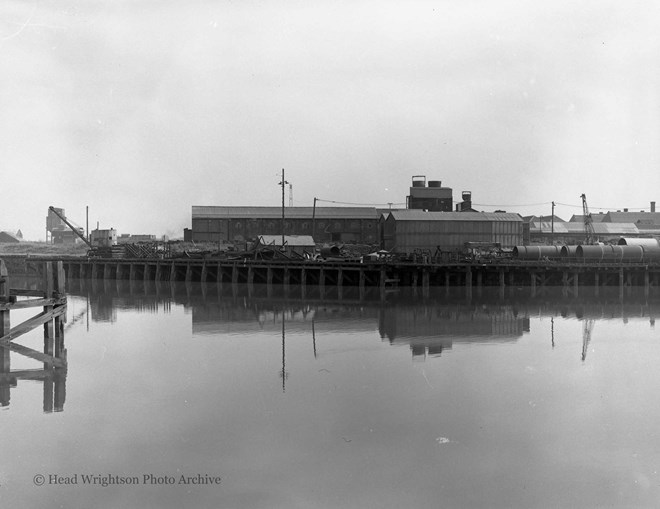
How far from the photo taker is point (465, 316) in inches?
1405

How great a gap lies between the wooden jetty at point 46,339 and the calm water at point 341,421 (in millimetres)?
314

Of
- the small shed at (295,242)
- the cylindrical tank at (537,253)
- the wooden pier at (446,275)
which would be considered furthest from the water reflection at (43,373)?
the small shed at (295,242)

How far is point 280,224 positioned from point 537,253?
1264 inches

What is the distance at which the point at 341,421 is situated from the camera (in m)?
15.1

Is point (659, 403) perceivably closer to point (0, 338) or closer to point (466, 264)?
point (0, 338)

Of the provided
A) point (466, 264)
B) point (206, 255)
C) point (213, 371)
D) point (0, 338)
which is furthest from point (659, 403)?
point (206, 255)

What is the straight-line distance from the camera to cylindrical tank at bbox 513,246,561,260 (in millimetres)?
55781

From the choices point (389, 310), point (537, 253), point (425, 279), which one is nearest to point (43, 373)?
point (389, 310)

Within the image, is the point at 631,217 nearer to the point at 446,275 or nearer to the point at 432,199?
the point at 432,199

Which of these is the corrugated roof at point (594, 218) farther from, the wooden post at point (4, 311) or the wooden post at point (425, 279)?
the wooden post at point (4, 311)

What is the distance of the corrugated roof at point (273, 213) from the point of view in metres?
79.4

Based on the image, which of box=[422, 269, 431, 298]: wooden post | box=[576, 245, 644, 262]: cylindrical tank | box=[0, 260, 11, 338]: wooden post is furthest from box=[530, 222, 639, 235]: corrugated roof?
box=[0, 260, 11, 338]: wooden post

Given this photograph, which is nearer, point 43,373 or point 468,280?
point 43,373

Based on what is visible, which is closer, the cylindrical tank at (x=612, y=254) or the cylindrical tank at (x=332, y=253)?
the cylindrical tank at (x=612, y=254)
